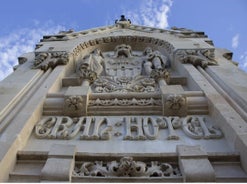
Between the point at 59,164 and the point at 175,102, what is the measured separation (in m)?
3.43

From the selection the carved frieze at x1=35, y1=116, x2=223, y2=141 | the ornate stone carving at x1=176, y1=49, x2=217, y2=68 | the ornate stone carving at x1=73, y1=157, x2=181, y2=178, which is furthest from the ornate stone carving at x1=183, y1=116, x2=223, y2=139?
the ornate stone carving at x1=176, y1=49, x2=217, y2=68

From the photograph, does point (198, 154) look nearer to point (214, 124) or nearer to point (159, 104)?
point (214, 124)

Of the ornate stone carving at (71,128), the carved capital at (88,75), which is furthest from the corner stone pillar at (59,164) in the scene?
the carved capital at (88,75)

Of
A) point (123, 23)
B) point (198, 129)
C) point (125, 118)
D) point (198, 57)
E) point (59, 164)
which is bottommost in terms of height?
point (59, 164)

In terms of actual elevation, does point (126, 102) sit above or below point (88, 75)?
below

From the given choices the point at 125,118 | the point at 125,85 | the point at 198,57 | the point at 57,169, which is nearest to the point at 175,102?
the point at 125,118

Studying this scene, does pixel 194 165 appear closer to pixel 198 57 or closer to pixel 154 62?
pixel 198 57

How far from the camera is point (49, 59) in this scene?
11.6 meters

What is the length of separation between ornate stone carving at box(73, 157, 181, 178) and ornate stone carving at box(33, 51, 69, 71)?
5.62 meters

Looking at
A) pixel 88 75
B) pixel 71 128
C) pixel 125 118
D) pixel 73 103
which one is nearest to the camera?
pixel 71 128

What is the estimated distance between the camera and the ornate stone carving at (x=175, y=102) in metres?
8.20

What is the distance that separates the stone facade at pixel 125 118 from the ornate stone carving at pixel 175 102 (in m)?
0.02

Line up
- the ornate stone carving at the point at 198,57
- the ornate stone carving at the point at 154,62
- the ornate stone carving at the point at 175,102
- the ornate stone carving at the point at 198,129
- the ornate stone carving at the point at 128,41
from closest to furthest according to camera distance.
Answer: the ornate stone carving at the point at 198,129
the ornate stone carving at the point at 175,102
the ornate stone carving at the point at 198,57
the ornate stone carving at the point at 154,62
the ornate stone carving at the point at 128,41

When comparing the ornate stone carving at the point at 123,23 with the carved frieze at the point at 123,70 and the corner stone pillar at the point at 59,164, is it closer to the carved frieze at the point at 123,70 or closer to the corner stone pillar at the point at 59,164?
the carved frieze at the point at 123,70
